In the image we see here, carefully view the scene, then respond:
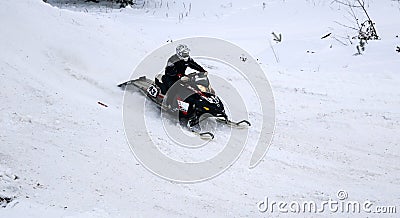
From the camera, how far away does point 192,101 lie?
7.98 meters

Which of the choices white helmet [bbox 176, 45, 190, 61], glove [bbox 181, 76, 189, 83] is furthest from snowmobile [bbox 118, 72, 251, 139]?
white helmet [bbox 176, 45, 190, 61]

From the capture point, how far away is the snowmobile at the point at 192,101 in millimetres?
7949

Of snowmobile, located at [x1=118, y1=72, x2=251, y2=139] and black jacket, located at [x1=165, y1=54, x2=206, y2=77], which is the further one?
black jacket, located at [x1=165, y1=54, x2=206, y2=77]

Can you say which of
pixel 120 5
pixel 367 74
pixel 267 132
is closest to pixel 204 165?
pixel 267 132

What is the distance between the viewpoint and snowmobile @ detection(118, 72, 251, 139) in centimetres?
795

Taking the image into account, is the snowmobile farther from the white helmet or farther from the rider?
the white helmet

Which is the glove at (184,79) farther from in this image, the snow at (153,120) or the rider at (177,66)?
the snow at (153,120)

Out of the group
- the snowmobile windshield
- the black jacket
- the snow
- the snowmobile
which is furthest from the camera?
the black jacket

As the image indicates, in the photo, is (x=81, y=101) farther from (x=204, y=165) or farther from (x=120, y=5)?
(x=120, y=5)

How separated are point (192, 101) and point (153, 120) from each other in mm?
908

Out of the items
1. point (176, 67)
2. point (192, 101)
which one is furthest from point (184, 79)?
point (192, 101)

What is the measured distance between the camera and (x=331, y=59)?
11.3 m

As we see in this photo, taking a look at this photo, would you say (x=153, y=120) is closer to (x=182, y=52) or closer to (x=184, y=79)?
(x=184, y=79)

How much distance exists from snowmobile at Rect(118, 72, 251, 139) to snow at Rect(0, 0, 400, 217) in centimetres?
46
